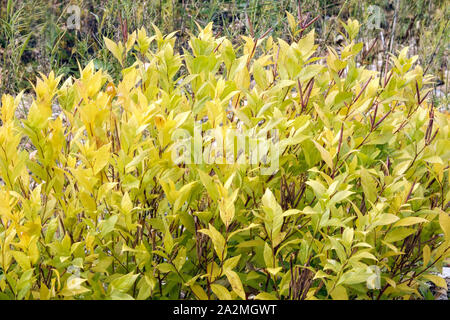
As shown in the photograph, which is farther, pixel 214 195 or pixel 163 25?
pixel 163 25

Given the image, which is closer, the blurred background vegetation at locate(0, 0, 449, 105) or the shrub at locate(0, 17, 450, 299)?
the shrub at locate(0, 17, 450, 299)

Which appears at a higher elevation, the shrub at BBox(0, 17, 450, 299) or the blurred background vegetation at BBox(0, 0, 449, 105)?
the shrub at BBox(0, 17, 450, 299)

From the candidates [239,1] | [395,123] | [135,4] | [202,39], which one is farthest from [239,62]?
[239,1]

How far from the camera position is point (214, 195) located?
46.3 inches

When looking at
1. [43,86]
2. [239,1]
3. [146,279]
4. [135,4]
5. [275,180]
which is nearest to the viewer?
[146,279]

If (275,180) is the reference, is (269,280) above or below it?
below

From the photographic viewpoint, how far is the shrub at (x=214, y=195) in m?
1.18

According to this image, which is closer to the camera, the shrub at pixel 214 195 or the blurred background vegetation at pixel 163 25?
the shrub at pixel 214 195

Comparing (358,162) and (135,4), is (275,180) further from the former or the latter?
(135,4)

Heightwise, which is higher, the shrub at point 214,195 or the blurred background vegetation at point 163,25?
the shrub at point 214,195

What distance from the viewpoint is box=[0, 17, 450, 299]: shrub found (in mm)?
1178

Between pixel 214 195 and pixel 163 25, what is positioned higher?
pixel 214 195
